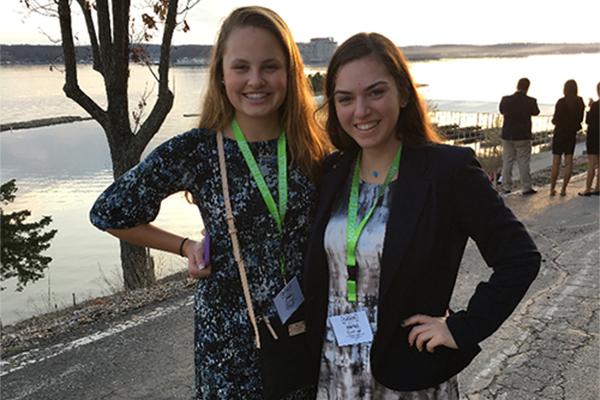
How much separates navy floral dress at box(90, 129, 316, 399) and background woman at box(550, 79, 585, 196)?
29.0 ft

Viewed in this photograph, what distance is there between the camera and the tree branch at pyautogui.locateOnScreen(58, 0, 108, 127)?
A: 6.69 metres

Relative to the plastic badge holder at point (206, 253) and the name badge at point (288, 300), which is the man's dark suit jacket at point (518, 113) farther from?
the plastic badge holder at point (206, 253)

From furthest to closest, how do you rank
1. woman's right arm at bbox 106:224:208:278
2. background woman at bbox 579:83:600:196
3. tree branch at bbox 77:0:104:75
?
background woman at bbox 579:83:600:196 < tree branch at bbox 77:0:104:75 < woman's right arm at bbox 106:224:208:278

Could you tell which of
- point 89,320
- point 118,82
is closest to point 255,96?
point 89,320

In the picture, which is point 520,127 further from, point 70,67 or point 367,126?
point 367,126

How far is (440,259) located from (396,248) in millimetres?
147

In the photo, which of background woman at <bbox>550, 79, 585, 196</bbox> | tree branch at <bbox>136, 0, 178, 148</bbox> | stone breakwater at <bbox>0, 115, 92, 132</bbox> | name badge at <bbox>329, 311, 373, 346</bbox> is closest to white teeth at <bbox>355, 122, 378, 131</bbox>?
name badge at <bbox>329, 311, 373, 346</bbox>

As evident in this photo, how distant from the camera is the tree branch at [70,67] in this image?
6.69 m

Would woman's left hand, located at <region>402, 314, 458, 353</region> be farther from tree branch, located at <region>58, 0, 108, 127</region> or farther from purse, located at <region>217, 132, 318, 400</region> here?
tree branch, located at <region>58, 0, 108, 127</region>

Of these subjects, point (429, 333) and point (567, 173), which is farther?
point (567, 173)

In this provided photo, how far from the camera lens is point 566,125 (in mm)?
9602

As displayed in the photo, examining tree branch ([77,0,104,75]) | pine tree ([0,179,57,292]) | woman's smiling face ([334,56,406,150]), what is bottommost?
pine tree ([0,179,57,292])

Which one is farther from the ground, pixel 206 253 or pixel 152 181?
pixel 152 181

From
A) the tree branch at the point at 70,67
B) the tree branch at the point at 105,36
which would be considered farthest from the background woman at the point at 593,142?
the tree branch at the point at 70,67
